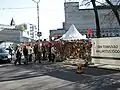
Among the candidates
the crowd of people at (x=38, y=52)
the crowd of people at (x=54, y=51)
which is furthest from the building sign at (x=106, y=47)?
the crowd of people at (x=38, y=52)

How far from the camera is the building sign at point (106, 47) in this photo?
2102cm

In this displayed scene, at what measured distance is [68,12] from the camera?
257ft

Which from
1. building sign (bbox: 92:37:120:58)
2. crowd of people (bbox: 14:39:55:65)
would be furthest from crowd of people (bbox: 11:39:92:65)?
building sign (bbox: 92:37:120:58)

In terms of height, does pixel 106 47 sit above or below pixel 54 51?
above

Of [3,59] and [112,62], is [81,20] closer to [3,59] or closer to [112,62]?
[3,59]

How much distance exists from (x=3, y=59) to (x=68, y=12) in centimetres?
5104

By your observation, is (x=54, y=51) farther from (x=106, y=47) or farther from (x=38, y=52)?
(x=106, y=47)

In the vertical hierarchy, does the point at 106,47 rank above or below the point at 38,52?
above

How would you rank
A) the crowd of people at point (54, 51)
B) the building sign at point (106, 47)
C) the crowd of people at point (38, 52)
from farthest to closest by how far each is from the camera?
the crowd of people at point (38, 52)
the crowd of people at point (54, 51)
the building sign at point (106, 47)

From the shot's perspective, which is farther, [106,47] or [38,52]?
[38,52]

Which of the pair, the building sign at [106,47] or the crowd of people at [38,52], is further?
the crowd of people at [38,52]

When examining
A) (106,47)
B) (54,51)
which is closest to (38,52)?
(54,51)

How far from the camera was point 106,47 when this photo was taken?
874 inches

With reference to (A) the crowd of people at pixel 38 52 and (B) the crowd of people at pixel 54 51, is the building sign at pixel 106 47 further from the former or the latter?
(A) the crowd of people at pixel 38 52
